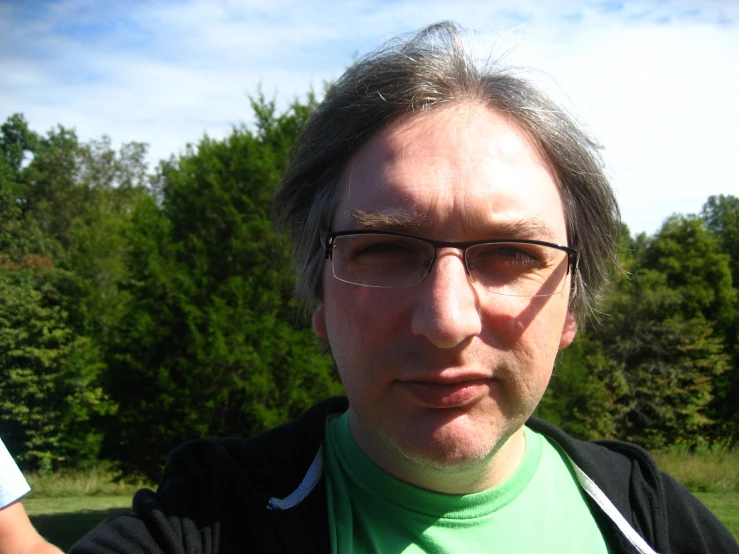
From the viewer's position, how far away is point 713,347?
69.1 feet

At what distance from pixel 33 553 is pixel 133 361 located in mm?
6324

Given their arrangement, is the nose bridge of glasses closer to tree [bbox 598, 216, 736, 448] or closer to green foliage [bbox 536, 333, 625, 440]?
green foliage [bbox 536, 333, 625, 440]

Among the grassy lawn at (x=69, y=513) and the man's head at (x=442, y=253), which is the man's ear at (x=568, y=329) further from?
the grassy lawn at (x=69, y=513)

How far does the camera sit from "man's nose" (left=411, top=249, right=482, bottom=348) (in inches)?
55.2

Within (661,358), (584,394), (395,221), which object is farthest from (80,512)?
(661,358)

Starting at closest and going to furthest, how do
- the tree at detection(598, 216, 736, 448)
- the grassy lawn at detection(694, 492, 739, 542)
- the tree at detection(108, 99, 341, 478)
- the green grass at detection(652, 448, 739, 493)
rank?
the tree at detection(108, 99, 341, 478)
the grassy lawn at detection(694, 492, 739, 542)
the green grass at detection(652, 448, 739, 493)
the tree at detection(598, 216, 736, 448)

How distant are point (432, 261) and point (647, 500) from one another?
0.94m

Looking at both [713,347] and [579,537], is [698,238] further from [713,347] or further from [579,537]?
[579,537]

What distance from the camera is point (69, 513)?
39.7 ft

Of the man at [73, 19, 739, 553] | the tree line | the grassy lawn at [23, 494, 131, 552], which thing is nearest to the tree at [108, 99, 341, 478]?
the tree line

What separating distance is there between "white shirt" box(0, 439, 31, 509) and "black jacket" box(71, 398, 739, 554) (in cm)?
122

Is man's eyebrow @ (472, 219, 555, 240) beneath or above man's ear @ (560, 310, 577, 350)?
above

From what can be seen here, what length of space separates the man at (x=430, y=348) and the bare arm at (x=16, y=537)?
1228 mm

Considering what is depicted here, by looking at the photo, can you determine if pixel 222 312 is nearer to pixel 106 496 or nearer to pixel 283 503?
pixel 283 503
